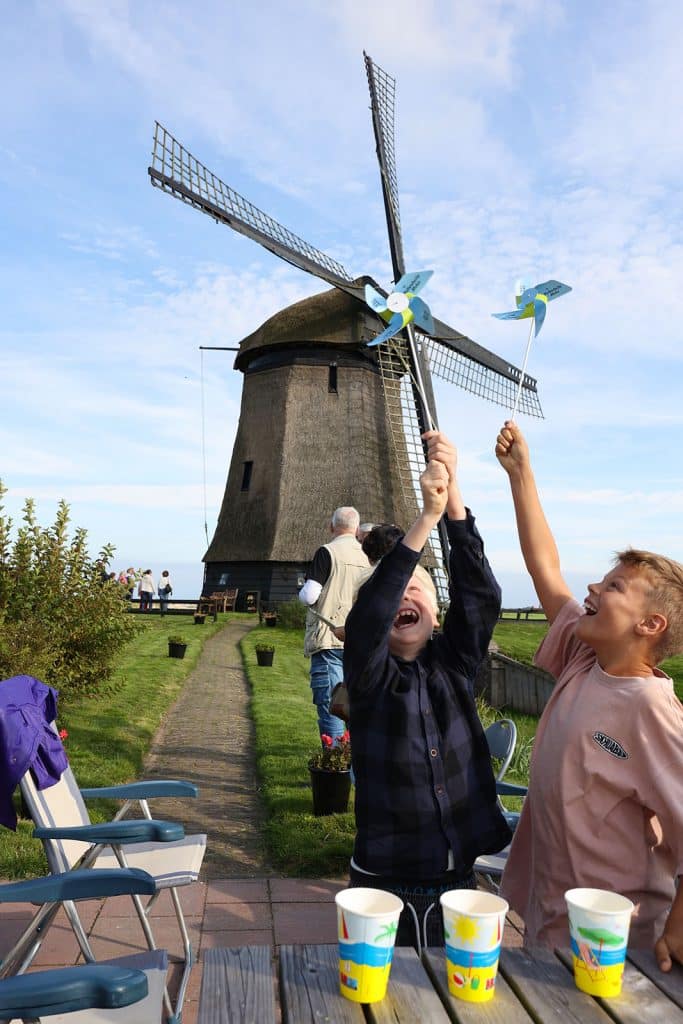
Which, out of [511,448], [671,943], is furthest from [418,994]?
[511,448]

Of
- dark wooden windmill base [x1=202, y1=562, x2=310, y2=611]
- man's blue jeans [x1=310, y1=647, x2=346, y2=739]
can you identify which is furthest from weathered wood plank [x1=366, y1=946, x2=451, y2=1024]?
dark wooden windmill base [x1=202, y1=562, x2=310, y2=611]

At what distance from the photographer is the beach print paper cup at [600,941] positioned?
1.60 metres

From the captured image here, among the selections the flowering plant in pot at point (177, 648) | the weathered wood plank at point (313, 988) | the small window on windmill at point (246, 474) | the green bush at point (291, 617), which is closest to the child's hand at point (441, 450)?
the weathered wood plank at point (313, 988)

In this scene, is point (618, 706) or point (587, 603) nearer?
point (618, 706)

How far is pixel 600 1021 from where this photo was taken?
5.11 ft

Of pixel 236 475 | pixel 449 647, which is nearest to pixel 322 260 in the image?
pixel 236 475

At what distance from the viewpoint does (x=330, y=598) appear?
6.03 metres

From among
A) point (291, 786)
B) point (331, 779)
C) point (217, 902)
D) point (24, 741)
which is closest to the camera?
point (24, 741)

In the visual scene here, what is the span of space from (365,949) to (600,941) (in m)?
0.45

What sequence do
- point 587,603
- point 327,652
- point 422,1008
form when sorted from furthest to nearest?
1. point 327,652
2. point 587,603
3. point 422,1008

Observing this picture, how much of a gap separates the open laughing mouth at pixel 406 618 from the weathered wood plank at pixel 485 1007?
2.93ft

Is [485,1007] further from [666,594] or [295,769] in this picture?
[295,769]

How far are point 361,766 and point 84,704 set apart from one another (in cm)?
821

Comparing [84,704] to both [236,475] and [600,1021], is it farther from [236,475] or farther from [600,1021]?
[236,475]
